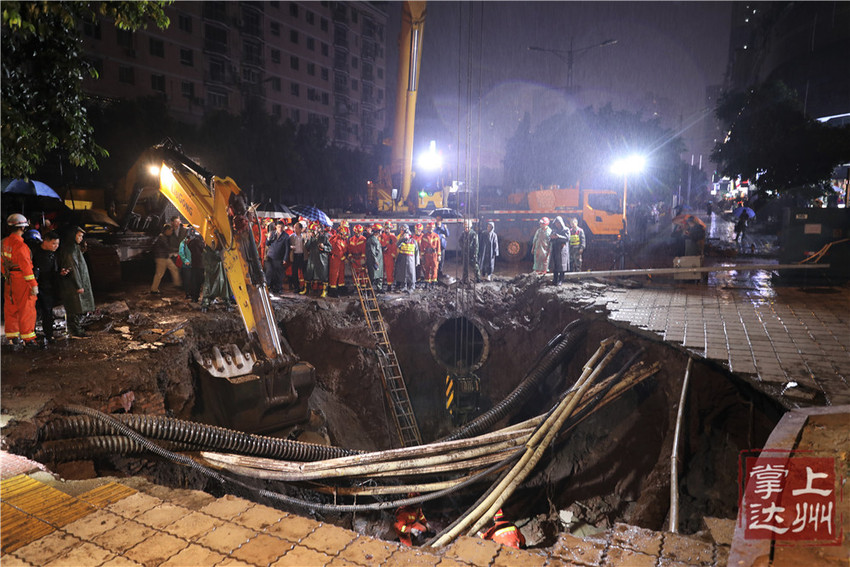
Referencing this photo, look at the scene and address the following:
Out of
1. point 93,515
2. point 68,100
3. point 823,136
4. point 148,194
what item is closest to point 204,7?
point 148,194

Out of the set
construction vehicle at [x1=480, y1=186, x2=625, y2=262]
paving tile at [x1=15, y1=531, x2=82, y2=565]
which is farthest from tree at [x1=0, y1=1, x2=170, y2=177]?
construction vehicle at [x1=480, y1=186, x2=625, y2=262]

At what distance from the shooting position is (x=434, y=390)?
12.4 m

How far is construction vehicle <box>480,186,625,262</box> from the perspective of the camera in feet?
58.2

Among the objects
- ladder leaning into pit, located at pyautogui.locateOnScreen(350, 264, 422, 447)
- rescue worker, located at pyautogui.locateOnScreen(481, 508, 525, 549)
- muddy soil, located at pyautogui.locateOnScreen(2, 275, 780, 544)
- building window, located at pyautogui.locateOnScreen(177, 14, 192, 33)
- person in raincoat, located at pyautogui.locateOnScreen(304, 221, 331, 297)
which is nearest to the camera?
muddy soil, located at pyautogui.locateOnScreen(2, 275, 780, 544)

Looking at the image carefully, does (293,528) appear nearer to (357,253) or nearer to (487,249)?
(357,253)

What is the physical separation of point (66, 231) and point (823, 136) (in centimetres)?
2054

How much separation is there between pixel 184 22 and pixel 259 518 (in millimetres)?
41552

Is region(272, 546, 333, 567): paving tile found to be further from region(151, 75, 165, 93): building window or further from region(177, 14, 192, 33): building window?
region(177, 14, 192, 33): building window

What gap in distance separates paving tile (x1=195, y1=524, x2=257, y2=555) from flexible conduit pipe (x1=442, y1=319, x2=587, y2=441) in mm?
4987

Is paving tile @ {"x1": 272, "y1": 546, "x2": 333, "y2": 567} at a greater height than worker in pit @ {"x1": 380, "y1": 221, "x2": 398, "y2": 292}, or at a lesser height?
lesser

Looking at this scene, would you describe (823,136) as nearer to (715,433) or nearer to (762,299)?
(762,299)

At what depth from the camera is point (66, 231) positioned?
775 centimetres

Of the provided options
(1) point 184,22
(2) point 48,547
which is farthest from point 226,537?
(1) point 184,22

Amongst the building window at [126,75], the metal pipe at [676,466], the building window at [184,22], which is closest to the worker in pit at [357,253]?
the metal pipe at [676,466]
